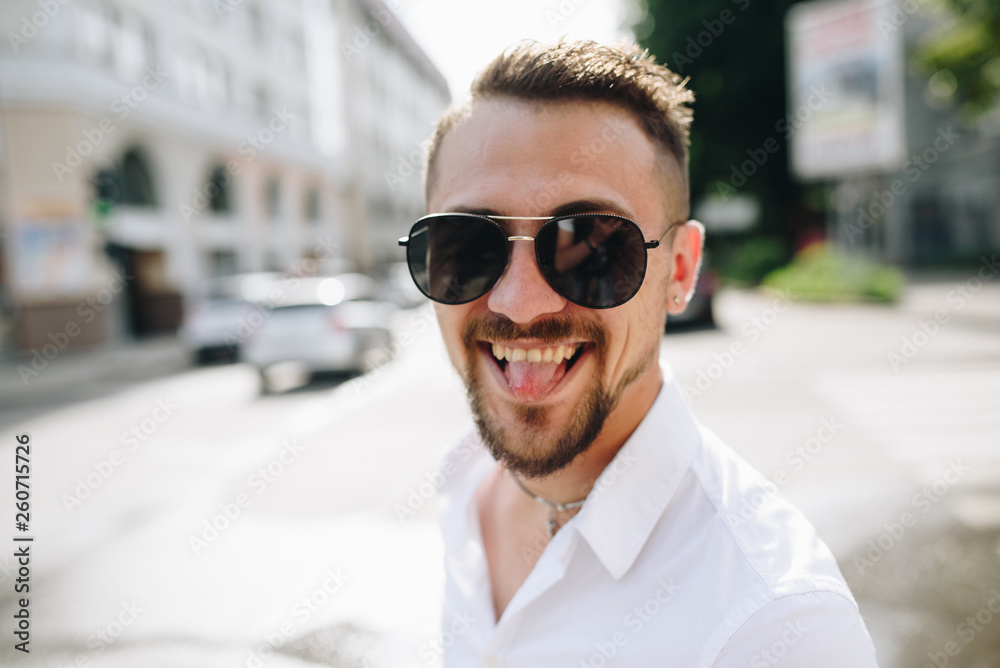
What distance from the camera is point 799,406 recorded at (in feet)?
24.3

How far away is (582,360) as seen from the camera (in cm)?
143

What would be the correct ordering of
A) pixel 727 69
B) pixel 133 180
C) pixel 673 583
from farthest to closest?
pixel 727 69
pixel 133 180
pixel 673 583

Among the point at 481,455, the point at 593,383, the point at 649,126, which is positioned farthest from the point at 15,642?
the point at 649,126

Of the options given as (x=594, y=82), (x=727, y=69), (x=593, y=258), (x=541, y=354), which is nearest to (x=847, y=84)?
(x=727, y=69)

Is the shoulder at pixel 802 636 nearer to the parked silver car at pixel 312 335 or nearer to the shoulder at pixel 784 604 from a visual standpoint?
the shoulder at pixel 784 604

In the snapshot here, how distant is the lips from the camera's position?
143 centimetres

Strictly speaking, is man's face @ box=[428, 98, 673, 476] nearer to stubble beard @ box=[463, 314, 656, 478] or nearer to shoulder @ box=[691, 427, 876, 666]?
stubble beard @ box=[463, 314, 656, 478]

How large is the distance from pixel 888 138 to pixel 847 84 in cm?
189

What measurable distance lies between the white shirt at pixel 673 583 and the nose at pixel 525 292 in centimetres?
34

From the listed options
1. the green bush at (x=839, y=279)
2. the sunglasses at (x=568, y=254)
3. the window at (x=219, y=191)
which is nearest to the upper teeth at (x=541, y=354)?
the sunglasses at (x=568, y=254)

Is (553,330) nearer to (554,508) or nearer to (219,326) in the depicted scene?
(554,508)

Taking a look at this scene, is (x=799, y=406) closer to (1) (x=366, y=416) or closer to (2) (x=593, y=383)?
(1) (x=366, y=416)

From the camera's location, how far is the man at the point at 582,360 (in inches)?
49.3

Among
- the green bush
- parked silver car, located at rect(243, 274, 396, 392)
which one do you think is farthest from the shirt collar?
the green bush
